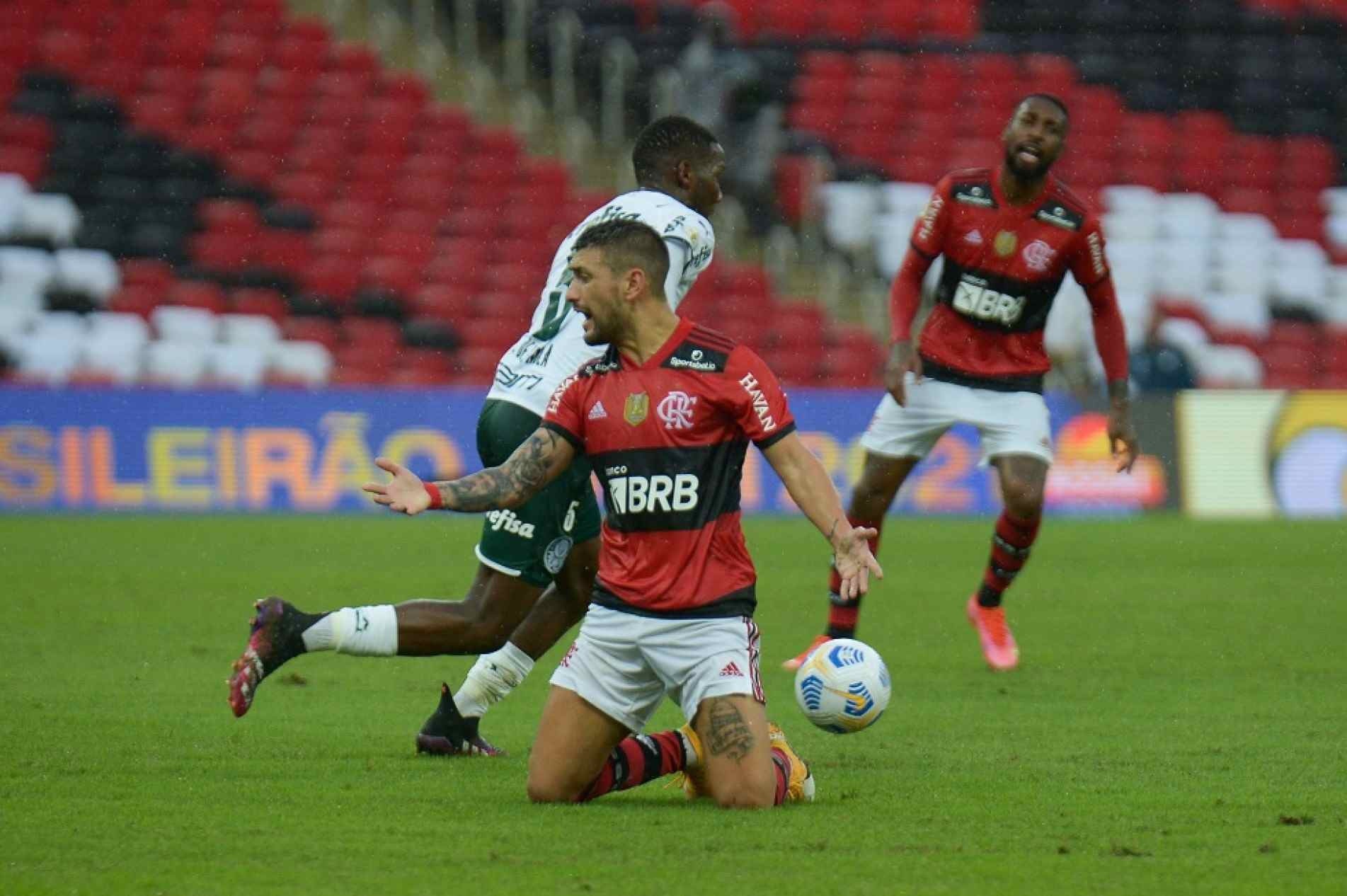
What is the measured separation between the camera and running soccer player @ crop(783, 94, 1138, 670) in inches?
360

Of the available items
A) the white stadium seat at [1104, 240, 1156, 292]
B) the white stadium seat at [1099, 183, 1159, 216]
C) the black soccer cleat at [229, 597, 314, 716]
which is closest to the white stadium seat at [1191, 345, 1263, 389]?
the white stadium seat at [1104, 240, 1156, 292]

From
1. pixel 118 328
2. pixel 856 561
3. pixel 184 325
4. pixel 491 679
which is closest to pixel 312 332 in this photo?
pixel 184 325

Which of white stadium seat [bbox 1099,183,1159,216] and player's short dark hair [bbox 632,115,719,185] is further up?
white stadium seat [bbox 1099,183,1159,216]

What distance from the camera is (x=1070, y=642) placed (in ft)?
33.8

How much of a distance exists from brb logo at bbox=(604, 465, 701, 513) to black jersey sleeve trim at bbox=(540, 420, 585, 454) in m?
0.17

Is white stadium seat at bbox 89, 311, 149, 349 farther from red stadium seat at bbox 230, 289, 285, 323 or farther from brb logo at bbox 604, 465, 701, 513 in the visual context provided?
brb logo at bbox 604, 465, 701, 513

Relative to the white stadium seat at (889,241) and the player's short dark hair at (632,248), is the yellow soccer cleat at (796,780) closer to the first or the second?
the player's short dark hair at (632,248)

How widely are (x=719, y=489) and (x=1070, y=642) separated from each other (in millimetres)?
4845

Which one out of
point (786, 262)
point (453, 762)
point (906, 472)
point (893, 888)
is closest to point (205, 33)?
Result: point (786, 262)

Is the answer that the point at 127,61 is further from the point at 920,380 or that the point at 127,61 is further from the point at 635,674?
the point at 635,674

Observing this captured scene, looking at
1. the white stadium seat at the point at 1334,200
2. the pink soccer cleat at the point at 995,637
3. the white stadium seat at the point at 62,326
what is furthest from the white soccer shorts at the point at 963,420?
the white stadium seat at the point at 1334,200

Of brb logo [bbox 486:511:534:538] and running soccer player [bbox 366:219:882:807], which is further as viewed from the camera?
brb logo [bbox 486:511:534:538]

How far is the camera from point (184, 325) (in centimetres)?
2086

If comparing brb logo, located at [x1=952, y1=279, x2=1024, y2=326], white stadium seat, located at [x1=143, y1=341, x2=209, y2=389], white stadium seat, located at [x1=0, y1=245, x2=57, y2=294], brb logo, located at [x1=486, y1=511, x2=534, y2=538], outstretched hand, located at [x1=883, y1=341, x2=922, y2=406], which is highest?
white stadium seat, located at [x1=0, y1=245, x2=57, y2=294]
